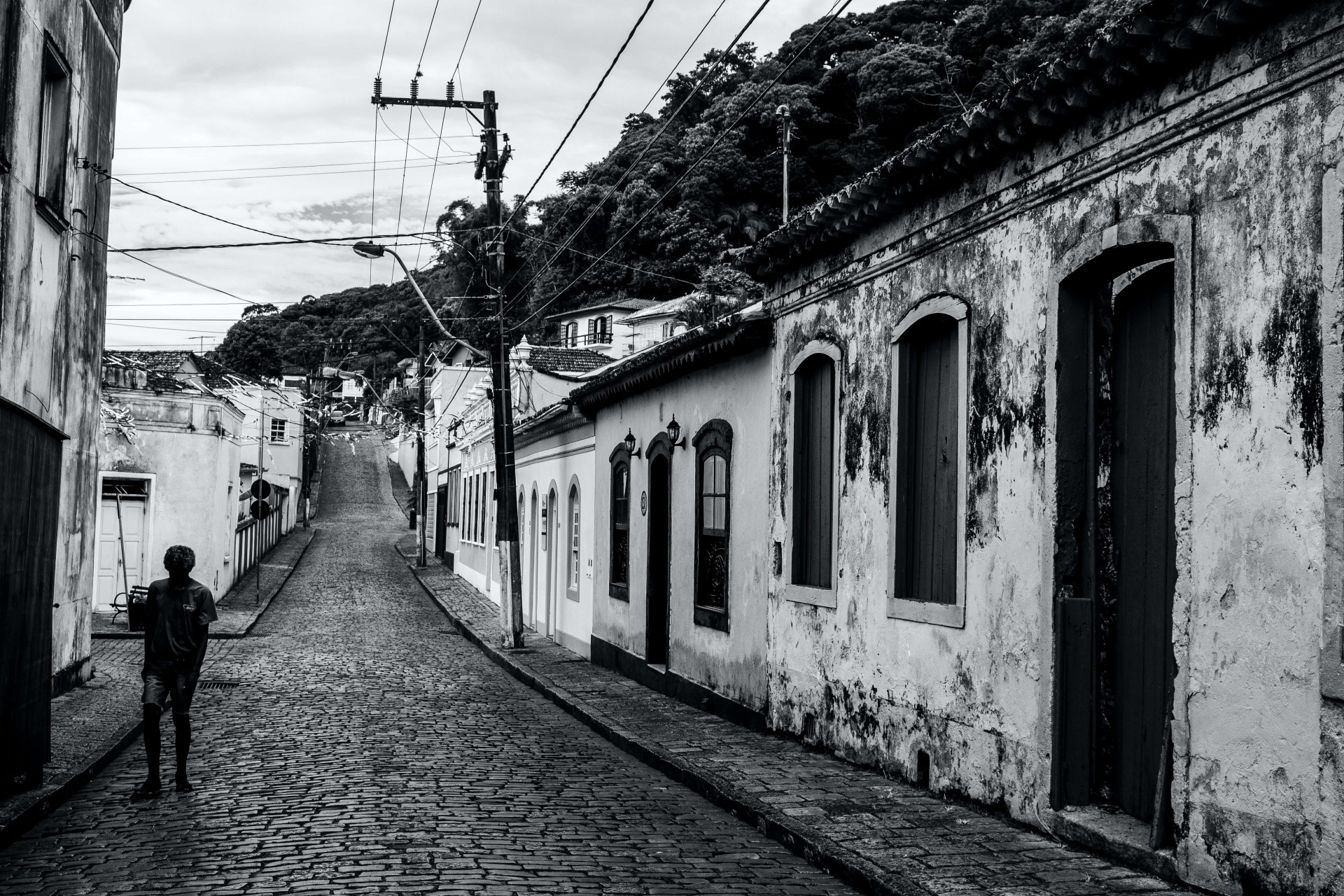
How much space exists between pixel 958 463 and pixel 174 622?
5.41 metres

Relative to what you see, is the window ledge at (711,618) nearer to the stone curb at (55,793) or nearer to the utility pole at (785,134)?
the stone curb at (55,793)

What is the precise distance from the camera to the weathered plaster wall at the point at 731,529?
1184cm

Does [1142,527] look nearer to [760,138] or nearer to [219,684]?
[219,684]

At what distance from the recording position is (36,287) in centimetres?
1179

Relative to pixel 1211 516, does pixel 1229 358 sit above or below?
above

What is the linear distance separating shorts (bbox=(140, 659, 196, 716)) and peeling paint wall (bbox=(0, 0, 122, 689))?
3.06 meters

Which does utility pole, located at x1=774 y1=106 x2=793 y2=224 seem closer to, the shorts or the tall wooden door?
the tall wooden door

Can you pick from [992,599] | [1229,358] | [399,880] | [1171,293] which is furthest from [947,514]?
[399,880]

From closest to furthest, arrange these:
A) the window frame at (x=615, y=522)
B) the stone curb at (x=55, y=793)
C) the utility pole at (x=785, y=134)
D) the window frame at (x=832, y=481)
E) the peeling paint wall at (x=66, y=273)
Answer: the stone curb at (x=55, y=793)
the window frame at (x=832, y=481)
the peeling paint wall at (x=66, y=273)
the window frame at (x=615, y=522)
the utility pole at (x=785, y=134)

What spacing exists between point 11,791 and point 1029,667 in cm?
621

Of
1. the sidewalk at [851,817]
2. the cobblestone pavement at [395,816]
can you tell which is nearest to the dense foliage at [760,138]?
the cobblestone pavement at [395,816]

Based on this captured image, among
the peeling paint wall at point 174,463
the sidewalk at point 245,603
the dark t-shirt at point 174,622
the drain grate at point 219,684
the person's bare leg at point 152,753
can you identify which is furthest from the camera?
the peeling paint wall at point 174,463

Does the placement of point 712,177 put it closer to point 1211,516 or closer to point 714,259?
point 714,259

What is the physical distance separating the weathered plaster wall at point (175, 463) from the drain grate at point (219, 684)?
885 cm
